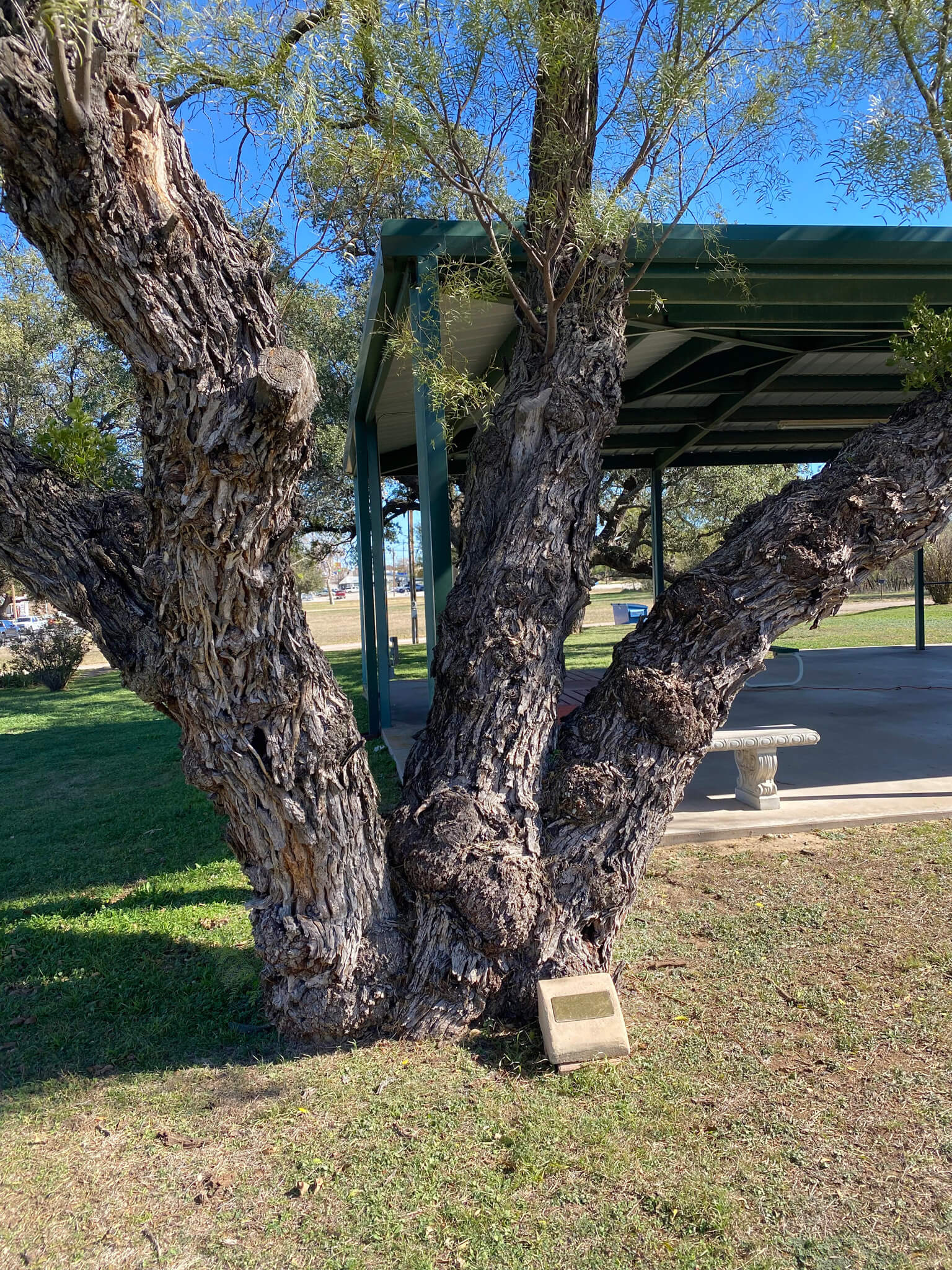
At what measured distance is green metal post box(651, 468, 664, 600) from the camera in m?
11.8

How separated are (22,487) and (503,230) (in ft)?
9.01

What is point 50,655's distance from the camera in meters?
16.6

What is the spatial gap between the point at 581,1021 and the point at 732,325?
4473 millimetres

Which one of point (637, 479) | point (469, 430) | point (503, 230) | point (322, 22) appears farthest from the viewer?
point (637, 479)

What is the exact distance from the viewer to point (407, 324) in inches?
176

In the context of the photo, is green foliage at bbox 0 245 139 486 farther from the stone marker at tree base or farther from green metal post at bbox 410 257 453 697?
the stone marker at tree base

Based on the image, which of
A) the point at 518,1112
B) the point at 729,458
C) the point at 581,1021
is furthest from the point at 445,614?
the point at 729,458

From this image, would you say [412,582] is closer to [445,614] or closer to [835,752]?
[835,752]

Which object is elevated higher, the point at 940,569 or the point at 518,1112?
the point at 940,569

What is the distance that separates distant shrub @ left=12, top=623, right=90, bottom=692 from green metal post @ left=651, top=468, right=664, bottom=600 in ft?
36.6

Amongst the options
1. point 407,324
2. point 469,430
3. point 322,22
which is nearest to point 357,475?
point 469,430

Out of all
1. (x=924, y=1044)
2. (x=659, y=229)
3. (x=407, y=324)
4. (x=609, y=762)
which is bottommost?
(x=924, y=1044)

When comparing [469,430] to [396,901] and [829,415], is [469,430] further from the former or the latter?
[396,901]

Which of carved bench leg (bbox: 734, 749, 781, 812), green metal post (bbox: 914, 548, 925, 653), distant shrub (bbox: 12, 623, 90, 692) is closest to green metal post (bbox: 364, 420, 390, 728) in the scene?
carved bench leg (bbox: 734, 749, 781, 812)
